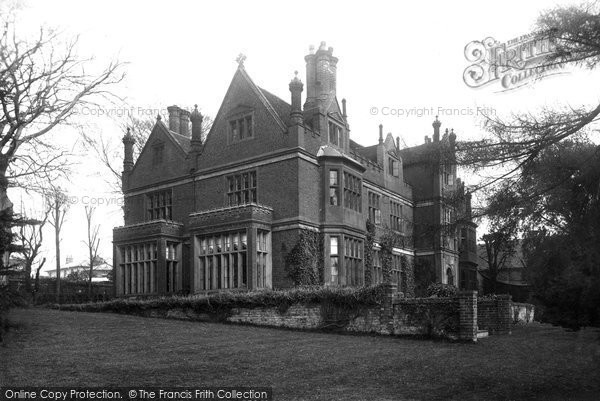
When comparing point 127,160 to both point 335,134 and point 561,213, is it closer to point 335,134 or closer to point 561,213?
point 335,134

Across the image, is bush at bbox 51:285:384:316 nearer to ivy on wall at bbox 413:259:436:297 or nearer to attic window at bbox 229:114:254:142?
attic window at bbox 229:114:254:142

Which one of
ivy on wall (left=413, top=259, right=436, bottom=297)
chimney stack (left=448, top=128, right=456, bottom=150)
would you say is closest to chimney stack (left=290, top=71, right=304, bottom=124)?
ivy on wall (left=413, top=259, right=436, bottom=297)

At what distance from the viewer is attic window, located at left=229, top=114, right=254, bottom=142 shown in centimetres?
2720

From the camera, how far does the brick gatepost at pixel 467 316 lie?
17609 millimetres

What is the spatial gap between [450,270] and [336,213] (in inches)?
570

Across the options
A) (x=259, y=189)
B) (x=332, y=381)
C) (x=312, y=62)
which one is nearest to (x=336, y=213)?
(x=259, y=189)

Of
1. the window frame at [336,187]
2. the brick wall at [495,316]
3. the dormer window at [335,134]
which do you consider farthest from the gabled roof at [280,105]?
the brick wall at [495,316]

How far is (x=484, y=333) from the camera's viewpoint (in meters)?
19.8

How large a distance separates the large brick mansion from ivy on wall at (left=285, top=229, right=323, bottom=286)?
10.5 inches

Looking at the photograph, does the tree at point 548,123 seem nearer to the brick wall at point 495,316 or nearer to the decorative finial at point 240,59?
the brick wall at point 495,316

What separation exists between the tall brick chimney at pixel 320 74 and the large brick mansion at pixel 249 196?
0.15ft

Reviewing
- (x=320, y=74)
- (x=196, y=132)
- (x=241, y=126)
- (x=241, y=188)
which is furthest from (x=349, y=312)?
(x=196, y=132)

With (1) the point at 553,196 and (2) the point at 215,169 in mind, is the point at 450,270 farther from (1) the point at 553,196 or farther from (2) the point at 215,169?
(1) the point at 553,196

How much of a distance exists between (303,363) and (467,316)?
6989 mm
